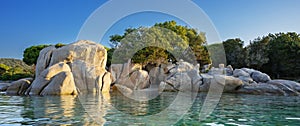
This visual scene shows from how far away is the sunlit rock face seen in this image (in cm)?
1708

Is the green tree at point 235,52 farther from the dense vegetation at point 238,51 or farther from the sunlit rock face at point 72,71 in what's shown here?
the sunlit rock face at point 72,71

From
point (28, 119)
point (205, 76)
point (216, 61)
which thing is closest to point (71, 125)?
point (28, 119)

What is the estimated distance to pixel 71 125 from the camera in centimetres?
622

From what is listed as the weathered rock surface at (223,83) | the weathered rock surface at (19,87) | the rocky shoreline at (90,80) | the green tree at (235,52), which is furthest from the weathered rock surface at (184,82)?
the green tree at (235,52)

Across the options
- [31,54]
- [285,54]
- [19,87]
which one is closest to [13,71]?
[31,54]

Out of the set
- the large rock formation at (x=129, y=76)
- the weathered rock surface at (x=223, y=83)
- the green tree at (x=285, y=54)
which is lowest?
the weathered rock surface at (x=223, y=83)

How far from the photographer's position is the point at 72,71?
1998 cm

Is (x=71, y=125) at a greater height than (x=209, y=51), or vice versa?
(x=209, y=51)

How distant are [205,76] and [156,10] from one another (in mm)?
9118

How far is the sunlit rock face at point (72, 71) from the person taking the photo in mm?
17078

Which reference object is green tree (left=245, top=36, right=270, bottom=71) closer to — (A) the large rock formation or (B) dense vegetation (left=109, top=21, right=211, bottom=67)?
(B) dense vegetation (left=109, top=21, right=211, bottom=67)

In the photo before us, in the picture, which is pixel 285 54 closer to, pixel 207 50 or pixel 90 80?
pixel 207 50

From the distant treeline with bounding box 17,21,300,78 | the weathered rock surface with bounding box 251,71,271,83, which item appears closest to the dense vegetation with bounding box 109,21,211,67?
the distant treeline with bounding box 17,21,300,78

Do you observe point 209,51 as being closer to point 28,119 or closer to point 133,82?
point 133,82
